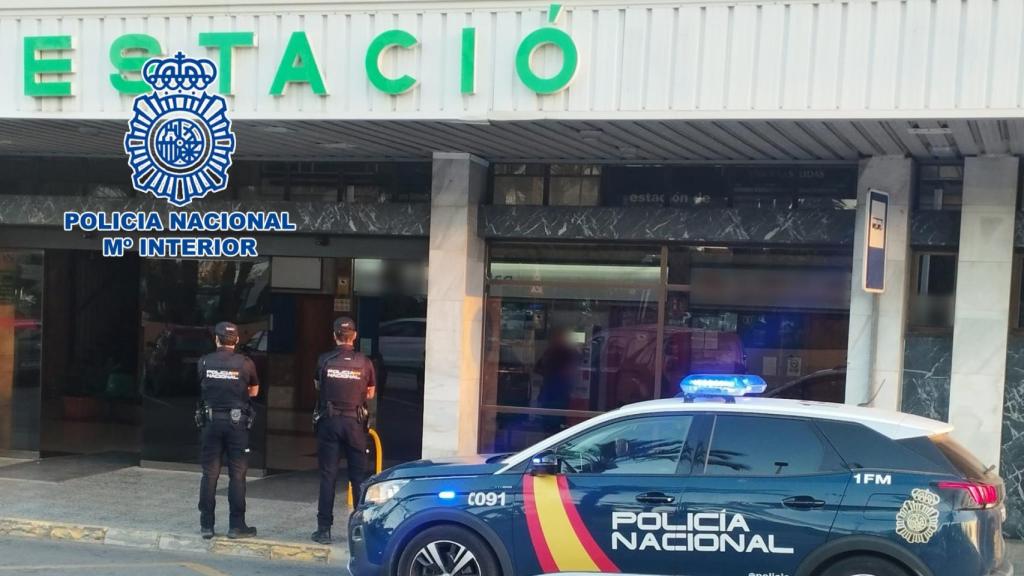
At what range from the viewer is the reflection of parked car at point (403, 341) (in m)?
12.7

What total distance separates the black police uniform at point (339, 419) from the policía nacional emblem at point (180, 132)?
7.87 feet

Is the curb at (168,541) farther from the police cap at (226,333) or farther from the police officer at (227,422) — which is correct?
the police cap at (226,333)

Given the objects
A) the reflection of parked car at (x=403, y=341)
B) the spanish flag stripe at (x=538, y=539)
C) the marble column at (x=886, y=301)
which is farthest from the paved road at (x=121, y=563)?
the marble column at (x=886, y=301)

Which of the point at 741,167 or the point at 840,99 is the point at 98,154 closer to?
the point at 741,167

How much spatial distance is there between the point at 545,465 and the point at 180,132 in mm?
5019

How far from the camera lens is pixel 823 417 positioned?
6527mm

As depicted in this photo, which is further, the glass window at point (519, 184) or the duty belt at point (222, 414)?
the glass window at point (519, 184)

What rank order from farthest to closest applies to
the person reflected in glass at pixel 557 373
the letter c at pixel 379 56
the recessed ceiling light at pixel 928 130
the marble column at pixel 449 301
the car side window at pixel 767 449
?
the person reflected in glass at pixel 557 373 < the marble column at pixel 449 301 < the letter c at pixel 379 56 < the recessed ceiling light at pixel 928 130 < the car side window at pixel 767 449

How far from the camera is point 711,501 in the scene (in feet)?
21.1

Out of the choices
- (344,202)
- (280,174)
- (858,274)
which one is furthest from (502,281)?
(858,274)

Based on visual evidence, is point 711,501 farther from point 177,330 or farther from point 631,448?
point 177,330

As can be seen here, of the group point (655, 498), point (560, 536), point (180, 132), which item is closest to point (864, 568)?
point (655, 498)

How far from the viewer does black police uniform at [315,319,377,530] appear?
895cm

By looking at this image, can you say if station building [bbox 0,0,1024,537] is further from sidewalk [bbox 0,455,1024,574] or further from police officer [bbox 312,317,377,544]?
police officer [bbox 312,317,377,544]
